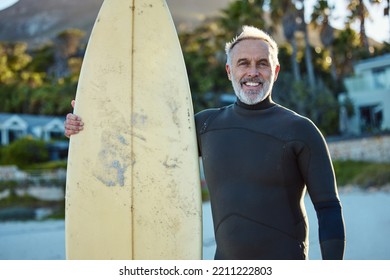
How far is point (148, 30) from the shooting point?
1976 mm

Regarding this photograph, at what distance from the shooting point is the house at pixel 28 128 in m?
16.1

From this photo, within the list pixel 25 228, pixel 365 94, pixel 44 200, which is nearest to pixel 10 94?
pixel 44 200

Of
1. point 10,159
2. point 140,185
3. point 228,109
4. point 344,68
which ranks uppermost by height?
point 344,68

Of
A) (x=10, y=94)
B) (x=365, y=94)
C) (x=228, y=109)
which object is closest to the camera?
(x=228, y=109)

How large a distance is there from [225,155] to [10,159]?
12728 mm

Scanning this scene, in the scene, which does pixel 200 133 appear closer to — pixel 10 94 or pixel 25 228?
pixel 25 228

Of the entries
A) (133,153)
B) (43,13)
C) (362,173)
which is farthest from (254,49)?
(362,173)

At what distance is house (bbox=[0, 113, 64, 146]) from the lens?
16.1 meters

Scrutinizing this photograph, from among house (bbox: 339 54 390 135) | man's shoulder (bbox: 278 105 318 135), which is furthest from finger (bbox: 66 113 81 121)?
house (bbox: 339 54 390 135)

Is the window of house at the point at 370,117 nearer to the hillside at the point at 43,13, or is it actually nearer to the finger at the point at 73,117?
the hillside at the point at 43,13

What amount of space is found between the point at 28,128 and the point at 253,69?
1581cm

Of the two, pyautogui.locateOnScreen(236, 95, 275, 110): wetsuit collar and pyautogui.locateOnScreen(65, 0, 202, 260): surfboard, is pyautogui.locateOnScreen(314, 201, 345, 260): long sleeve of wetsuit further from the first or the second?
pyautogui.locateOnScreen(65, 0, 202, 260): surfboard

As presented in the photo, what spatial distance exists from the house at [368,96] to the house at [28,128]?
8.99 m

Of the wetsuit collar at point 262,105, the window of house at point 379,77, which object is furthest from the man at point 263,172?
the window of house at point 379,77
